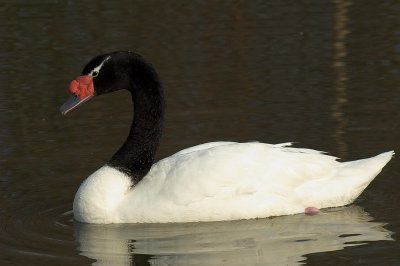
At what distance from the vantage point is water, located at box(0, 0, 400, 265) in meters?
9.80

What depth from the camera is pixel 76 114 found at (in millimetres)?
14375

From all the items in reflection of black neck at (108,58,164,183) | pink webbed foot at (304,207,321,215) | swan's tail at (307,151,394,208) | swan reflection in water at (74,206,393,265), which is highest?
reflection of black neck at (108,58,164,183)

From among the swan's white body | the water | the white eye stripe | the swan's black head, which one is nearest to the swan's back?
the swan's white body

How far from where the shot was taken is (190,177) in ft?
33.9

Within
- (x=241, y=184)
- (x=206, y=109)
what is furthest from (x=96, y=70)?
(x=206, y=109)

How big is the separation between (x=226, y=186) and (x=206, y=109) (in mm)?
3930

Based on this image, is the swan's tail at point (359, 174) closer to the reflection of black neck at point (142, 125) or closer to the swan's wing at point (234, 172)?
the swan's wing at point (234, 172)

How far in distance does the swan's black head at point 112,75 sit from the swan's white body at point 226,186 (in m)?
0.67

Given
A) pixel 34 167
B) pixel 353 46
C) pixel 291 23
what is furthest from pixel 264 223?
pixel 291 23

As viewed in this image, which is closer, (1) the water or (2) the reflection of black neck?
(1) the water

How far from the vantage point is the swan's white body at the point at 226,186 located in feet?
33.9

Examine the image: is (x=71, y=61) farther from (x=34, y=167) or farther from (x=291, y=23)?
(x=34, y=167)

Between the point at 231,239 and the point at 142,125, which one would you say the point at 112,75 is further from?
the point at 231,239

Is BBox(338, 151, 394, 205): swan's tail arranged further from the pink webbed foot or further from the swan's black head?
the swan's black head
